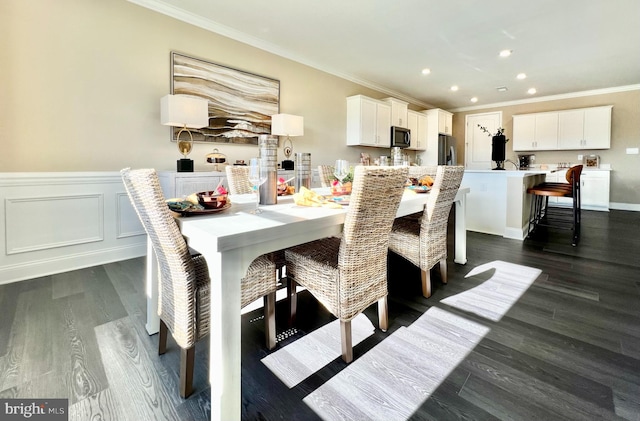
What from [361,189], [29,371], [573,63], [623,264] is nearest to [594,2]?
[573,63]

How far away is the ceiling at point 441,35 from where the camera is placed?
306 centimetres

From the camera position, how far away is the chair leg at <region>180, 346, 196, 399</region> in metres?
1.17

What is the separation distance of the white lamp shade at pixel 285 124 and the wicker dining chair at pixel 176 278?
282cm

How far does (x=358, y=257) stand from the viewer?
1.40 metres

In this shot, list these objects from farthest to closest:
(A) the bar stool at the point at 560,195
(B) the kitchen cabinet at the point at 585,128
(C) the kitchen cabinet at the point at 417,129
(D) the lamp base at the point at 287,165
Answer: (C) the kitchen cabinet at the point at 417,129
(B) the kitchen cabinet at the point at 585,128
(D) the lamp base at the point at 287,165
(A) the bar stool at the point at 560,195

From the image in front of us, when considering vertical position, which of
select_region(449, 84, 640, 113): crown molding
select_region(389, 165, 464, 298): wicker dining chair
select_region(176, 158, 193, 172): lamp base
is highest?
select_region(449, 84, 640, 113): crown molding

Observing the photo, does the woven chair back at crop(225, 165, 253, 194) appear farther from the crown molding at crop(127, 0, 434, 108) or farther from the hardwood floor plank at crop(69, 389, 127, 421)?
the crown molding at crop(127, 0, 434, 108)

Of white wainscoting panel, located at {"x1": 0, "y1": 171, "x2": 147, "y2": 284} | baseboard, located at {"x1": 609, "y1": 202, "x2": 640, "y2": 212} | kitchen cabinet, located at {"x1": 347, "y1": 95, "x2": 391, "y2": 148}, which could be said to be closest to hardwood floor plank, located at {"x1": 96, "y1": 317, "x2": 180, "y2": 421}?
white wainscoting panel, located at {"x1": 0, "y1": 171, "x2": 147, "y2": 284}

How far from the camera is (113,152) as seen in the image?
9.36 ft

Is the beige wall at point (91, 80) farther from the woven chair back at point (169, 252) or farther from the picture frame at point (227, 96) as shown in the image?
the woven chair back at point (169, 252)

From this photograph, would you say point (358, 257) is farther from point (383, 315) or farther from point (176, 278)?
point (176, 278)

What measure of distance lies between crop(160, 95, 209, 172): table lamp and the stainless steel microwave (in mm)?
3921

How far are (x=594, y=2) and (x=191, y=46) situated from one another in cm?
419

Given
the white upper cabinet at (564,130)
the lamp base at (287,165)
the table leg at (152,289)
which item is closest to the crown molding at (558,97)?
the white upper cabinet at (564,130)
